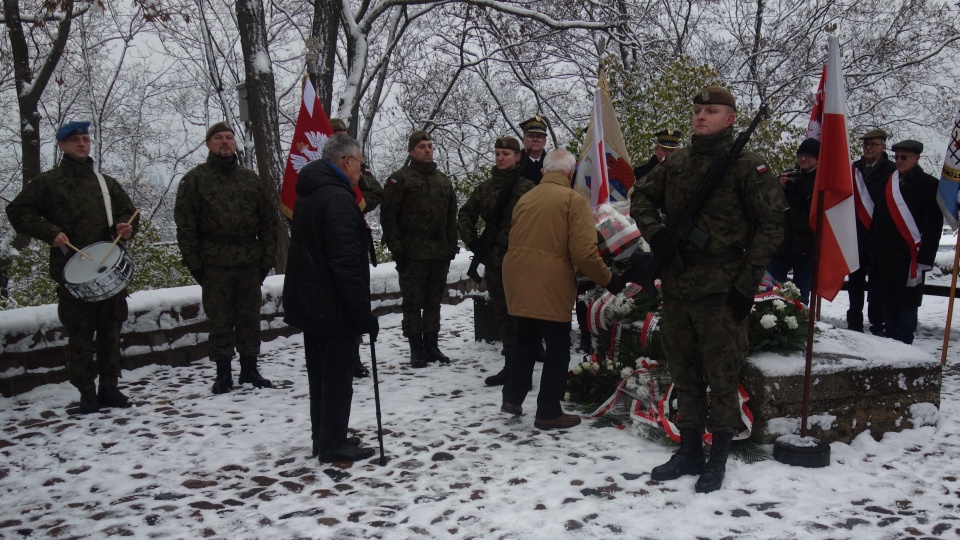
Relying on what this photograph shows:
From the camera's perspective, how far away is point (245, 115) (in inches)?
413

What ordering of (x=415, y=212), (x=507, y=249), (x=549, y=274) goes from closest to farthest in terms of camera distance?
(x=549, y=274), (x=507, y=249), (x=415, y=212)

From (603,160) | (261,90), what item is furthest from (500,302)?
(261,90)

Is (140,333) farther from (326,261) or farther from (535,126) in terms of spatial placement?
(535,126)

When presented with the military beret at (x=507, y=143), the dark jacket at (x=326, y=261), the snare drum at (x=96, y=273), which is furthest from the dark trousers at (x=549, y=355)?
the snare drum at (x=96, y=273)

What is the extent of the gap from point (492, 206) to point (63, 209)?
342 cm

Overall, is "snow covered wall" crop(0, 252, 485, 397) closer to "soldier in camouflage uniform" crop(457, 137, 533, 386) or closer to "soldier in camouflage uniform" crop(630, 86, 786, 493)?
"soldier in camouflage uniform" crop(457, 137, 533, 386)

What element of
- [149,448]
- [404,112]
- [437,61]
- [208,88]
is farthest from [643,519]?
[208,88]

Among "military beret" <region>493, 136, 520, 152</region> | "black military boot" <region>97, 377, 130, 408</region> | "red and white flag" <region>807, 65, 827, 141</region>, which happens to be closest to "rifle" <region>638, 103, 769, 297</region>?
"red and white flag" <region>807, 65, 827, 141</region>

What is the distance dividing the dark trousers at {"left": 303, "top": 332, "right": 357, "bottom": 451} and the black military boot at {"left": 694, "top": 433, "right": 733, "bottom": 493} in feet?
6.92

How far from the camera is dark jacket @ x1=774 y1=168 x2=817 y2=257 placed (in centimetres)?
698

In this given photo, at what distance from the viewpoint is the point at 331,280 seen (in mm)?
4207

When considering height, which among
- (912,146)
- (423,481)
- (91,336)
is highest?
(912,146)

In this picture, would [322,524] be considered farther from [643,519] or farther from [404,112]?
[404,112]

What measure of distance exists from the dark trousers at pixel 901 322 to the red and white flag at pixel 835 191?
284 centimetres
